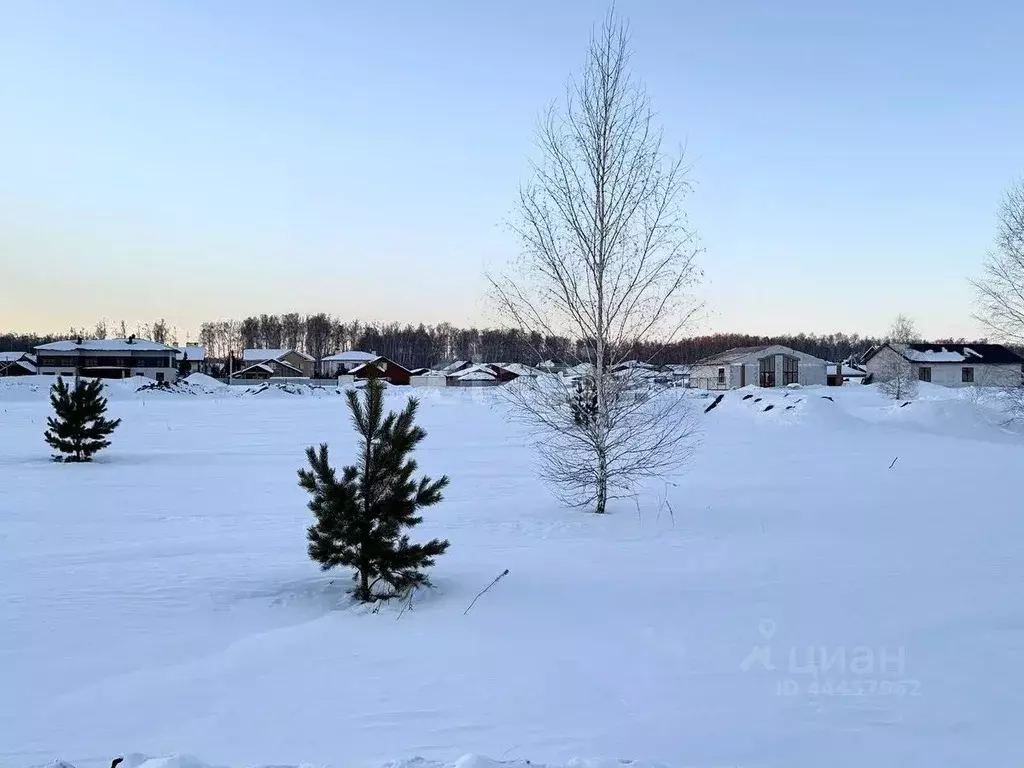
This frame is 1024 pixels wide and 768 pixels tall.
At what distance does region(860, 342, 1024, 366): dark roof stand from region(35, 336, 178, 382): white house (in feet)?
272

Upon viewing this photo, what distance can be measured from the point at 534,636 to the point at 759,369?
59711mm

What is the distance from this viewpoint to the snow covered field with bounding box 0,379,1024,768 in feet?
14.7

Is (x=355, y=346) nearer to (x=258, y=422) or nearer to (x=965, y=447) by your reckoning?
(x=258, y=422)

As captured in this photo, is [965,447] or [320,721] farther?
[965,447]

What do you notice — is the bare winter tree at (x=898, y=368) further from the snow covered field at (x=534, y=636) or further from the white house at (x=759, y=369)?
the snow covered field at (x=534, y=636)

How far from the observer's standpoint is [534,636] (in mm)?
6359

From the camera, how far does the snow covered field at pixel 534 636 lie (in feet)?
14.7

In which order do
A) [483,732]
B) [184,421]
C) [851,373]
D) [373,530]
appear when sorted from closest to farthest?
[483,732], [373,530], [184,421], [851,373]

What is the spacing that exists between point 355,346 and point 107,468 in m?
143

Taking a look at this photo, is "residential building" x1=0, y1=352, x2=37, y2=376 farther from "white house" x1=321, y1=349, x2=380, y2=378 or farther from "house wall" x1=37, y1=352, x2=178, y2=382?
"white house" x1=321, y1=349, x2=380, y2=378

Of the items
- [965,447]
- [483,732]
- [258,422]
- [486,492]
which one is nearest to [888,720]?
[483,732]

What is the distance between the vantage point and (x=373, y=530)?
24.8 ft

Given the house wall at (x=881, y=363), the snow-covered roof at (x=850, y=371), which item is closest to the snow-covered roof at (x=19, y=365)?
the house wall at (x=881, y=363)

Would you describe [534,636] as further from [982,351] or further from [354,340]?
[354,340]
